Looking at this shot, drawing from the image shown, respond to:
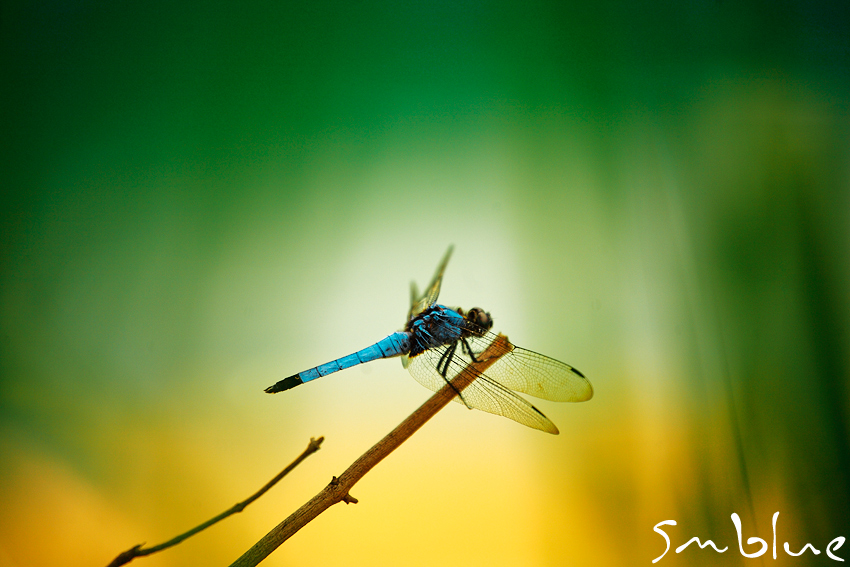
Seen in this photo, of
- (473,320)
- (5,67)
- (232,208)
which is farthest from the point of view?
(232,208)

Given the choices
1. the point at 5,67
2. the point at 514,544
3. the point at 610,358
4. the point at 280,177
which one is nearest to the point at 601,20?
the point at 610,358

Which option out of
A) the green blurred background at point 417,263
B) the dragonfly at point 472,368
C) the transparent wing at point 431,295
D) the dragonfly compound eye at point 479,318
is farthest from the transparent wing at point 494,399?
the green blurred background at point 417,263

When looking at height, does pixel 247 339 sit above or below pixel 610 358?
above

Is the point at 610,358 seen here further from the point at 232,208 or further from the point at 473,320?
the point at 232,208

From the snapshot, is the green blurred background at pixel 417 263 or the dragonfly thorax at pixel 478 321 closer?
the dragonfly thorax at pixel 478 321

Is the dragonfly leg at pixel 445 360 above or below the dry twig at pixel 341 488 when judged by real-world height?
above

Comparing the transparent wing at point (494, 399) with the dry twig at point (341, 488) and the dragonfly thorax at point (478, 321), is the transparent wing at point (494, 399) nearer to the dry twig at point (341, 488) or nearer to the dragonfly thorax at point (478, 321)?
the dragonfly thorax at point (478, 321)
